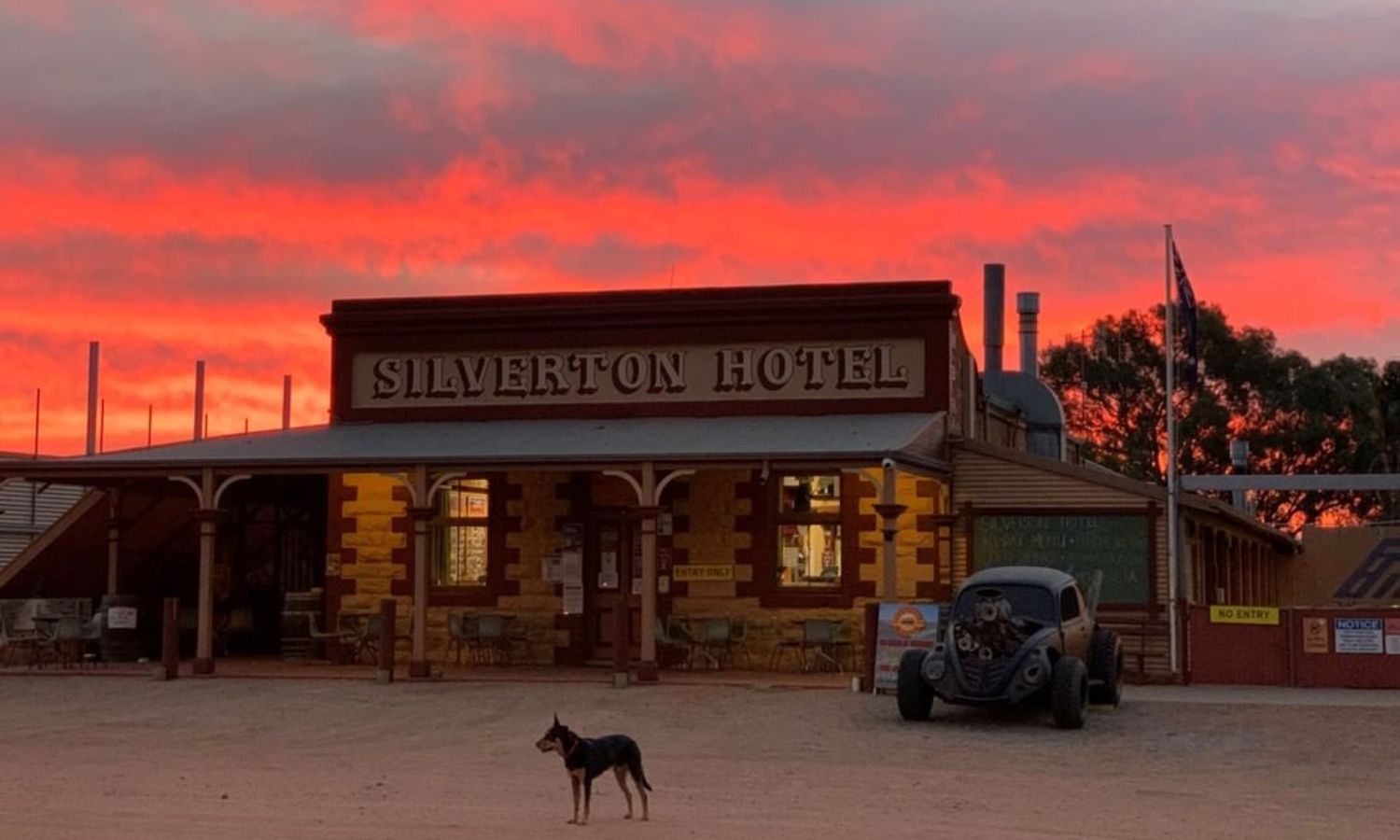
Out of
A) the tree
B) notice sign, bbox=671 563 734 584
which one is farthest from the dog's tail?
the tree

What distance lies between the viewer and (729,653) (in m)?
25.5

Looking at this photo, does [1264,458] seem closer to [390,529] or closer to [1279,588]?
[1279,588]

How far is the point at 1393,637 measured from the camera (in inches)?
880

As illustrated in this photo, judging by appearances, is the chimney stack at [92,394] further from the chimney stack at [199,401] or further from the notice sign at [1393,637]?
the notice sign at [1393,637]

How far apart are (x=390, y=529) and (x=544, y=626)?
2744 mm

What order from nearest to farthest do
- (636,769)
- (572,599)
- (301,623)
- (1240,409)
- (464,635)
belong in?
(636,769)
(464,635)
(572,599)
(301,623)
(1240,409)

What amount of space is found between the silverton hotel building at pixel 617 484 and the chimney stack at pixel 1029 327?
15.0 meters

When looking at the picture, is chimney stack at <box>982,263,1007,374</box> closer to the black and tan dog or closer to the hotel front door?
the hotel front door

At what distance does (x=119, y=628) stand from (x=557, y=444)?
7.52 m

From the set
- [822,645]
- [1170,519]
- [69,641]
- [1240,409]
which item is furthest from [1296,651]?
[1240,409]

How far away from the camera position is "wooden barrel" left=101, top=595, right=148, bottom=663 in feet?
87.5

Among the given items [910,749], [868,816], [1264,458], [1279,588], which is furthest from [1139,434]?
[868,816]

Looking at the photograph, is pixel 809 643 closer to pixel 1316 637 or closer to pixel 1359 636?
pixel 1316 637

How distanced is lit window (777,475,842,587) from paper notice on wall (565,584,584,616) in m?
2.96
